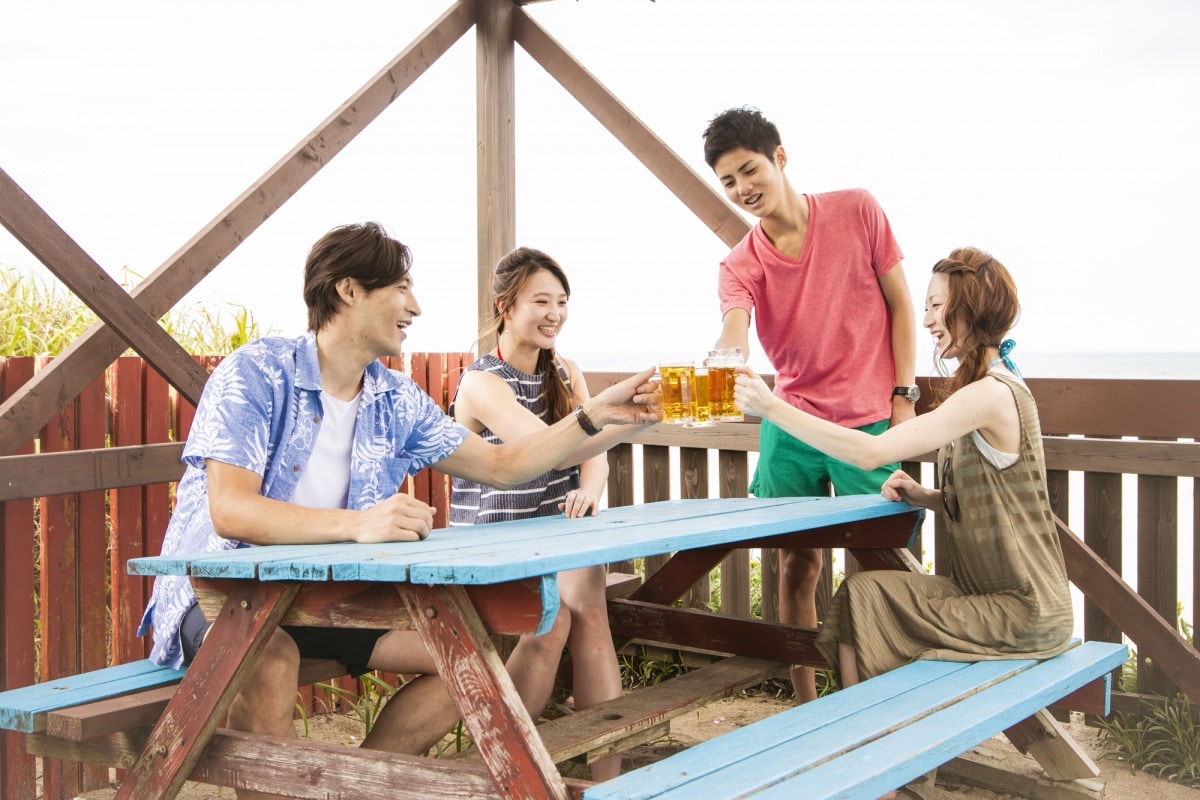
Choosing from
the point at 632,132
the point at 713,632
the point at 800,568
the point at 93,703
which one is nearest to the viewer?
the point at 93,703

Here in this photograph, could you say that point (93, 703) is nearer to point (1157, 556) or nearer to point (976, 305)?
point (976, 305)

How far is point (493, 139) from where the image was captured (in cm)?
497

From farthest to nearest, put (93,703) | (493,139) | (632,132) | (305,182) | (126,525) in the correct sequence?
(493,139)
(632,132)
(305,182)
(126,525)
(93,703)

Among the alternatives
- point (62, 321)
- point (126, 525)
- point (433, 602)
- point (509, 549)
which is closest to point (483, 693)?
point (433, 602)

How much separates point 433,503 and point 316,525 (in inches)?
110

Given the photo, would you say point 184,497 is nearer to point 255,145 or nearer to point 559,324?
point 559,324

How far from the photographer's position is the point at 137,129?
23.6 metres

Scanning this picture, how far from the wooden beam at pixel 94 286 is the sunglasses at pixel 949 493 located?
8.11ft

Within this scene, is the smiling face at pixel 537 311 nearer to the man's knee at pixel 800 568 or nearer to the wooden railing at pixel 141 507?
the man's knee at pixel 800 568

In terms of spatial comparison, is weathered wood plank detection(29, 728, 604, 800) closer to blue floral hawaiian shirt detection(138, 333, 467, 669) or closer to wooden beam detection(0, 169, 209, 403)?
blue floral hawaiian shirt detection(138, 333, 467, 669)

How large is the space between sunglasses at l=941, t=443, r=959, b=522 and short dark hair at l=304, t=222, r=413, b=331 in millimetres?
1559

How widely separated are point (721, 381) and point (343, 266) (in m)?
0.98

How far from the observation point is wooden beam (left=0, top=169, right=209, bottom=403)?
311 centimetres

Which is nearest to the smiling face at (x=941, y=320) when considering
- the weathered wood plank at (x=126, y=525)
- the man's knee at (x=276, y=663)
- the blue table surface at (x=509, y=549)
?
the blue table surface at (x=509, y=549)
